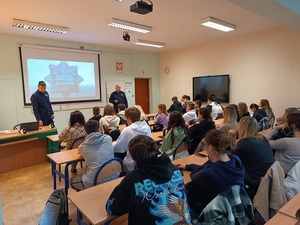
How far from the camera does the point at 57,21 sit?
185 inches

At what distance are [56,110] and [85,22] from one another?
287cm

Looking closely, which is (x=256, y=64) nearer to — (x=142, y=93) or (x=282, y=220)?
(x=142, y=93)

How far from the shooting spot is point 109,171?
2180 mm

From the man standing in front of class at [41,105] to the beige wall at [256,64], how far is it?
4.90 meters

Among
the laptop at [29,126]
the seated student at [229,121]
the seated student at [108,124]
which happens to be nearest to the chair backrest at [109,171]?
the seated student at [108,124]

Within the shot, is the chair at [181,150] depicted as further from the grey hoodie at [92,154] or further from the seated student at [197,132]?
the grey hoodie at [92,154]

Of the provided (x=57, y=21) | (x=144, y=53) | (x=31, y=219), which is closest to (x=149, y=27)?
(x=57, y=21)

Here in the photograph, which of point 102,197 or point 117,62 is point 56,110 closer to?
point 117,62

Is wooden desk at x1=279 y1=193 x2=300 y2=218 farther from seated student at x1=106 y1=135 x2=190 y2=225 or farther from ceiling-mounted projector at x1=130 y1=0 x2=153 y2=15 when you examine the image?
ceiling-mounted projector at x1=130 y1=0 x2=153 y2=15

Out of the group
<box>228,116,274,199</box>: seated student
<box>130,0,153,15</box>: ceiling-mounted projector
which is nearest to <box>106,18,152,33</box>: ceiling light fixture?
<box>130,0,153,15</box>: ceiling-mounted projector

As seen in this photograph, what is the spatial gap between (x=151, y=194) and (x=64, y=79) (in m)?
6.17

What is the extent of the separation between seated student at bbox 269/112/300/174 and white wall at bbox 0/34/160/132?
589 cm

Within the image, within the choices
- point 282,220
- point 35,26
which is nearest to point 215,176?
point 282,220

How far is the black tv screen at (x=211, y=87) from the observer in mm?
6891
